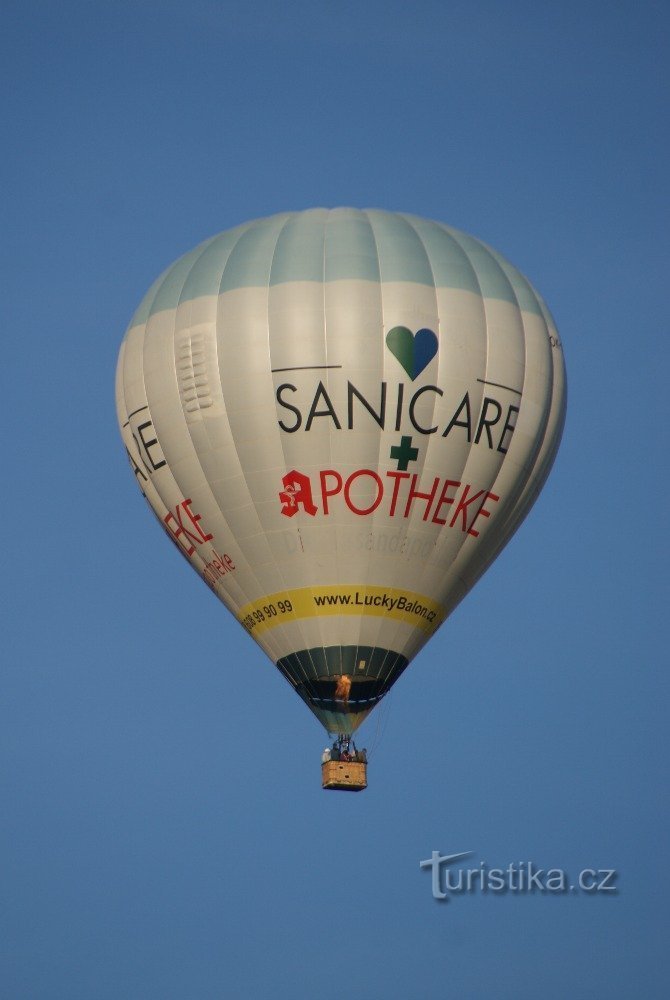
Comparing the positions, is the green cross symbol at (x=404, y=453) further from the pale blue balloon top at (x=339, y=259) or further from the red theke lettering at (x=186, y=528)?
the red theke lettering at (x=186, y=528)

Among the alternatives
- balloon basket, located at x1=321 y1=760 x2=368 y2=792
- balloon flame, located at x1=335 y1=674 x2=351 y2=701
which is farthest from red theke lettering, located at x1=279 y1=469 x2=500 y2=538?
balloon basket, located at x1=321 y1=760 x2=368 y2=792

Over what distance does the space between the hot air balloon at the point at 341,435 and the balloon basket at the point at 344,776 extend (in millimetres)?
44

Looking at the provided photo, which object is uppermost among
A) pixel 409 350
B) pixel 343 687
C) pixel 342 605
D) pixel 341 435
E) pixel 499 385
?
pixel 409 350

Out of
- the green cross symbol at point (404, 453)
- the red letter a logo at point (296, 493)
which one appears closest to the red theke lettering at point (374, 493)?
the red letter a logo at point (296, 493)

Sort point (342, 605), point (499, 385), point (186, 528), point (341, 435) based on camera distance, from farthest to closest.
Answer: point (186, 528), point (499, 385), point (342, 605), point (341, 435)

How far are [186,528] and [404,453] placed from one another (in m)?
3.82

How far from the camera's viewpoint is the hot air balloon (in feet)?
154

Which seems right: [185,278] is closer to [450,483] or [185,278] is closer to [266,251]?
[266,251]

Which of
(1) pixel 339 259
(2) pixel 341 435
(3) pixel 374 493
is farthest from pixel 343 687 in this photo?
(1) pixel 339 259

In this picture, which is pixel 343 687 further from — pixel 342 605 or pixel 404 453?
pixel 404 453

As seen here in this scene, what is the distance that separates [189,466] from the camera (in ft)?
157

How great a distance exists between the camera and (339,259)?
47719mm

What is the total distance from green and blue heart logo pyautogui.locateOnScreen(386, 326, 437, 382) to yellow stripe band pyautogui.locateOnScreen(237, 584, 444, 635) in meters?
3.41

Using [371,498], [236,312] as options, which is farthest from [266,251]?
[371,498]
